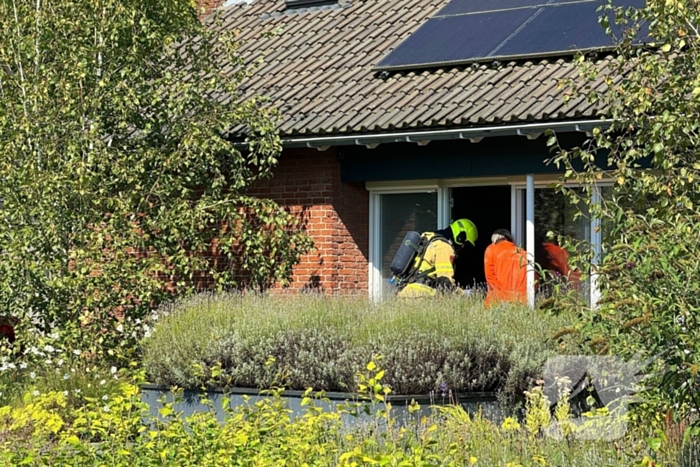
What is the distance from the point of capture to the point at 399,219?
579 inches

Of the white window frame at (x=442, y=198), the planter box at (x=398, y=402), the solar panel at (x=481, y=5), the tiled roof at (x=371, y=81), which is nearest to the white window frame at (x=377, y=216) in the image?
the white window frame at (x=442, y=198)

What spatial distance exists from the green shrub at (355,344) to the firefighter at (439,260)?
1.59m

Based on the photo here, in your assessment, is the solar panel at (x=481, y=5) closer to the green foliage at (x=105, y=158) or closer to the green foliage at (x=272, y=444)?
the green foliage at (x=105, y=158)

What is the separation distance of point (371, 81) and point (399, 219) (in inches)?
67.7

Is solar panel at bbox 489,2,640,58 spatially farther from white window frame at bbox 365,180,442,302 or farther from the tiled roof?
white window frame at bbox 365,180,442,302

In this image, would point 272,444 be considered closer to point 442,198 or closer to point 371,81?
point 442,198

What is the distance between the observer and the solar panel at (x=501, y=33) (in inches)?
536

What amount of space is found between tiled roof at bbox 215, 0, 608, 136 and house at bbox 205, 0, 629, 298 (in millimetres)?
25

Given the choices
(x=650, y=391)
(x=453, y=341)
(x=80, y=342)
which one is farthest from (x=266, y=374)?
(x=650, y=391)

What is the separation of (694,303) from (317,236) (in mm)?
8770

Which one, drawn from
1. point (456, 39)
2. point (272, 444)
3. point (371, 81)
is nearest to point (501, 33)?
point (456, 39)

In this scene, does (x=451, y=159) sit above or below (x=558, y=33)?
below

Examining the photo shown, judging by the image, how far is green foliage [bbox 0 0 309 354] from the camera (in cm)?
1242

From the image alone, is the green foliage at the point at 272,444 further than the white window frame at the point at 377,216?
No
